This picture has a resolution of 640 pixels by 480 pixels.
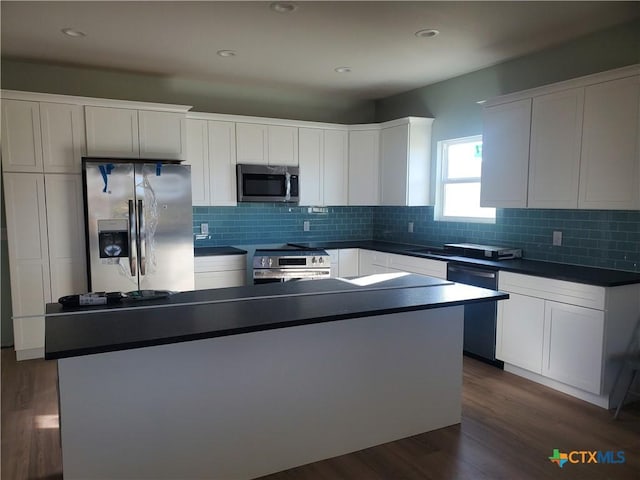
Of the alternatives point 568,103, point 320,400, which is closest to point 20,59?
point 320,400

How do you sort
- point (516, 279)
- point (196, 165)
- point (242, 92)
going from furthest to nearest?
point (242, 92)
point (196, 165)
point (516, 279)

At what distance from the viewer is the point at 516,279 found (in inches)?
136

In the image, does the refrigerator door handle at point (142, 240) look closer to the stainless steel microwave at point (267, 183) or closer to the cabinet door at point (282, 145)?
the stainless steel microwave at point (267, 183)

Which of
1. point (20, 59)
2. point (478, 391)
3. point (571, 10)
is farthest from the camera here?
point (20, 59)

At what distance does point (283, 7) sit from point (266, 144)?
2135mm

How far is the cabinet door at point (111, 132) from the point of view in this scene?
3969mm

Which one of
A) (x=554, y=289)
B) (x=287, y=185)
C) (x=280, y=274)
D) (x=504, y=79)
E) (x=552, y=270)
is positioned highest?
(x=504, y=79)

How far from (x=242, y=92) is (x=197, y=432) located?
3896mm

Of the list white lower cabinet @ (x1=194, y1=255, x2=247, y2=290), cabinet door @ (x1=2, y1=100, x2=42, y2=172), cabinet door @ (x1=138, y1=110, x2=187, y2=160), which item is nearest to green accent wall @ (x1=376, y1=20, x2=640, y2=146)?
white lower cabinet @ (x1=194, y1=255, x2=247, y2=290)

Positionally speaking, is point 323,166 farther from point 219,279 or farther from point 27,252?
point 27,252

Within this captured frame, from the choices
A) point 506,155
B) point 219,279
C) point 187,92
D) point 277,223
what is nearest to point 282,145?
point 277,223

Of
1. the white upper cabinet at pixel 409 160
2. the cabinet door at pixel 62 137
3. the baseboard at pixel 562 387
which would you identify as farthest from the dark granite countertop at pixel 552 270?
the cabinet door at pixel 62 137

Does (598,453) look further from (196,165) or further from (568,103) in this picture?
(196,165)

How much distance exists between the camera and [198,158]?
15.1 feet
